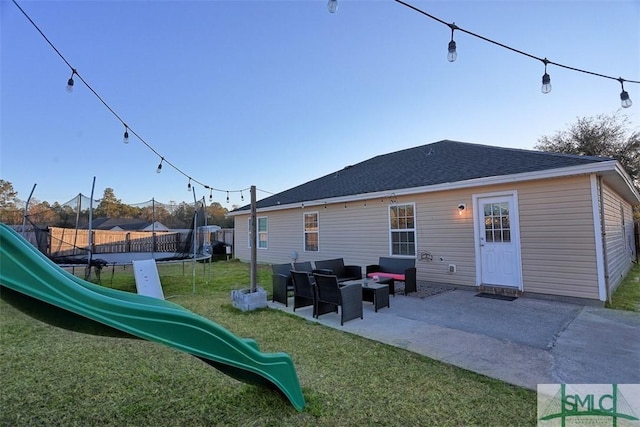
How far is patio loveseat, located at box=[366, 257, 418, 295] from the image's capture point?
260 inches

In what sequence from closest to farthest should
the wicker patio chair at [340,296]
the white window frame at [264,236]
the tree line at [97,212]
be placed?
the wicker patio chair at [340,296] < the tree line at [97,212] < the white window frame at [264,236]

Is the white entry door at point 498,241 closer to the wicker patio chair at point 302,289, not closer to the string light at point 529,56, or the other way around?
the string light at point 529,56

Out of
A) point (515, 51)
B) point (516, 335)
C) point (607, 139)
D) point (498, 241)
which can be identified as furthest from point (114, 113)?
point (607, 139)

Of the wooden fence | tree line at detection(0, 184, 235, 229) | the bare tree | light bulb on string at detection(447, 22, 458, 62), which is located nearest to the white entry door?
light bulb on string at detection(447, 22, 458, 62)

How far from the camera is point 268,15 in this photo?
21.9 ft

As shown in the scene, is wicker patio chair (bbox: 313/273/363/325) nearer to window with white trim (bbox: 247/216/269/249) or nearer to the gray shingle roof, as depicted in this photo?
the gray shingle roof

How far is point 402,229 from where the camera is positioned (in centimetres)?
839

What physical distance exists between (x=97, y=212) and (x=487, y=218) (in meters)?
9.77

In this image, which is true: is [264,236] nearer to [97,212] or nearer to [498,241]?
[97,212]

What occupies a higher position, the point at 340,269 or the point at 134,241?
the point at 134,241

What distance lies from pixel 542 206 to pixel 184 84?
9442 millimetres

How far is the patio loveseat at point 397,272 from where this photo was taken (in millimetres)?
6605

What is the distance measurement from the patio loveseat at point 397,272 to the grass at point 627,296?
3430mm

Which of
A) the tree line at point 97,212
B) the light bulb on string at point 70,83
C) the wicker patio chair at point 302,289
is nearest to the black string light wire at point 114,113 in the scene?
the light bulb on string at point 70,83
